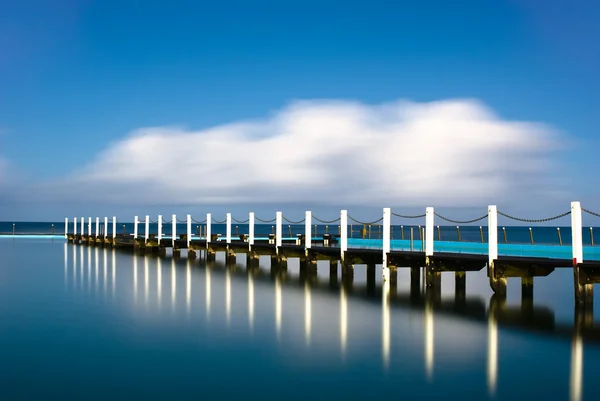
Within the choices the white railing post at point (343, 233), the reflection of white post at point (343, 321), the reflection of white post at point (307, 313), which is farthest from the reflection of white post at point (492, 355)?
the white railing post at point (343, 233)

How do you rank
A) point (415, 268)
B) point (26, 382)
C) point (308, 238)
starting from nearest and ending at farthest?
point (26, 382)
point (415, 268)
point (308, 238)

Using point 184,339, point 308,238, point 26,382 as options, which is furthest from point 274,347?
point 308,238

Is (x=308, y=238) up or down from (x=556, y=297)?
up

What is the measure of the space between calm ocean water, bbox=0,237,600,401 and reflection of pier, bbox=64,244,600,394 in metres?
0.05

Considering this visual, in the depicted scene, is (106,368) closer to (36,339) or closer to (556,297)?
(36,339)

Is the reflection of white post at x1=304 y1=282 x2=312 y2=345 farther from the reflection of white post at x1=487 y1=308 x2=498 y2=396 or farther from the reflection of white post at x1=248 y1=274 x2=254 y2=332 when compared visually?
the reflection of white post at x1=487 y1=308 x2=498 y2=396

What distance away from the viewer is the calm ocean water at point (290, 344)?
8.31m

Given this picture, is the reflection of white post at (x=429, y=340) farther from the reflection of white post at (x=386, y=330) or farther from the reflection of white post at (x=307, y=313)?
the reflection of white post at (x=307, y=313)

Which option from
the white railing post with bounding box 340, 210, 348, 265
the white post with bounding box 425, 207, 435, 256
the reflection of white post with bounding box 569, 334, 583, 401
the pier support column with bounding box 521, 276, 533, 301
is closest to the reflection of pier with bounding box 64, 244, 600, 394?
the reflection of white post with bounding box 569, 334, 583, 401

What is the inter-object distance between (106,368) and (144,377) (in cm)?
89

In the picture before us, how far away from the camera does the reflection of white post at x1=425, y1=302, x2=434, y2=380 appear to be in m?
9.28

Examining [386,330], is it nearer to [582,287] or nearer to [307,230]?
[582,287]

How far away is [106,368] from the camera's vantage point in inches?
366

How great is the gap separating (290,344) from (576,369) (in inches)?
178
